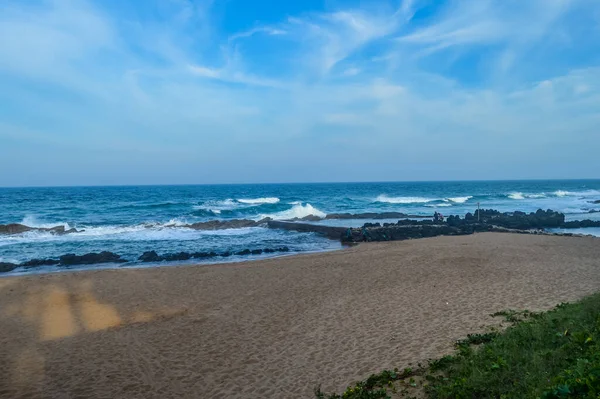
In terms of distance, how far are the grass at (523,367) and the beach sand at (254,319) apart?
59 cm

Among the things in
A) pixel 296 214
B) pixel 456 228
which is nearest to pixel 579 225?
pixel 456 228

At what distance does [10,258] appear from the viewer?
1850cm

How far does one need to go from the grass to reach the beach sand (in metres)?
0.59

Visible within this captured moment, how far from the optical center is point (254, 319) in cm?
859

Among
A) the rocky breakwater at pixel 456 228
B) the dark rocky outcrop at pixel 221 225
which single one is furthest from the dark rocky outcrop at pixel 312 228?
the dark rocky outcrop at pixel 221 225

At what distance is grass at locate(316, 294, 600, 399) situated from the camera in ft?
12.0

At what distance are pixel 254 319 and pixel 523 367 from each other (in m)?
5.35

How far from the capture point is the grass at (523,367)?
366 centimetres

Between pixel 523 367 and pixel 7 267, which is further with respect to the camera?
pixel 7 267

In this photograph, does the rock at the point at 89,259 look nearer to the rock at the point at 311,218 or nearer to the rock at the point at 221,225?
the rock at the point at 221,225

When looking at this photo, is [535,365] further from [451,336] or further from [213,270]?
[213,270]

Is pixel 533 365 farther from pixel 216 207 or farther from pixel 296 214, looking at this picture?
pixel 216 207

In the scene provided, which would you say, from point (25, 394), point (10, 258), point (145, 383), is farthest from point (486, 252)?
point (10, 258)

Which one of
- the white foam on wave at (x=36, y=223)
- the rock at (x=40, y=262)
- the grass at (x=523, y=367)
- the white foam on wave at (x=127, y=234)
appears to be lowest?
the white foam on wave at (x=127, y=234)
